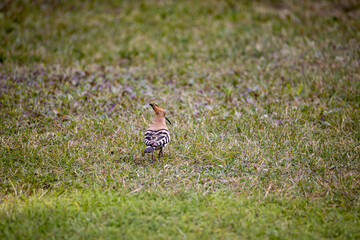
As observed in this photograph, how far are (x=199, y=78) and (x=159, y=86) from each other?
1.06 m

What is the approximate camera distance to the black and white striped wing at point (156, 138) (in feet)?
15.4

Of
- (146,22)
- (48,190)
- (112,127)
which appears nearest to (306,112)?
(112,127)

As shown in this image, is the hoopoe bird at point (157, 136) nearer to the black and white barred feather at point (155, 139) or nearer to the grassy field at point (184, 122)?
the black and white barred feather at point (155, 139)

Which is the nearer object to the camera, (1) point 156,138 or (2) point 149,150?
(2) point 149,150

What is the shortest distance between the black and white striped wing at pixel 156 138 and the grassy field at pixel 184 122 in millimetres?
412

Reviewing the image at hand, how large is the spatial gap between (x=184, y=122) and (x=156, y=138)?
1802mm

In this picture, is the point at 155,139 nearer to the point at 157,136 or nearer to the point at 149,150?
the point at 157,136

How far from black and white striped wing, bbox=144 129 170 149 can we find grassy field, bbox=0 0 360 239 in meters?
0.41

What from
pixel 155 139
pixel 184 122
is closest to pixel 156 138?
pixel 155 139

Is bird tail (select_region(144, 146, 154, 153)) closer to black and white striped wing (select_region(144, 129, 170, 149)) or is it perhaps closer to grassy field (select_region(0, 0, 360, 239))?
black and white striped wing (select_region(144, 129, 170, 149))

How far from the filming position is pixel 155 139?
15.5 ft

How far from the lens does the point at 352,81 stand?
303 inches

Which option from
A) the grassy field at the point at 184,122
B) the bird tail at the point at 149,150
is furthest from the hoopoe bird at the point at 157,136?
the grassy field at the point at 184,122

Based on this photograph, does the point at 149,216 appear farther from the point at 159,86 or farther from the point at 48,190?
the point at 159,86
